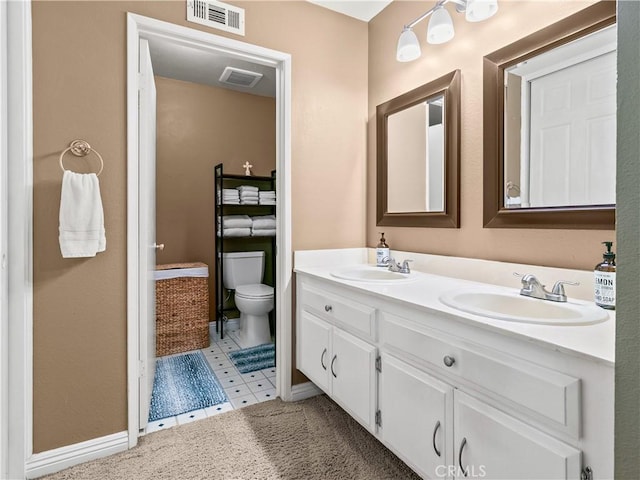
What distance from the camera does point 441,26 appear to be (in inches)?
64.9

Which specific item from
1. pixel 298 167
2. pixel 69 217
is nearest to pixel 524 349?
pixel 298 167

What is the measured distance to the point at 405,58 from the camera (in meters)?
1.88

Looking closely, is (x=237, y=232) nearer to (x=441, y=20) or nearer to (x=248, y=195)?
(x=248, y=195)

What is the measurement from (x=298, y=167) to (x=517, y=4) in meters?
1.28

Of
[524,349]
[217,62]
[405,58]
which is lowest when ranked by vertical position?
[524,349]

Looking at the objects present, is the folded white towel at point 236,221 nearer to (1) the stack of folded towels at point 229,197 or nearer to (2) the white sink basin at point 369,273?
(1) the stack of folded towels at point 229,197

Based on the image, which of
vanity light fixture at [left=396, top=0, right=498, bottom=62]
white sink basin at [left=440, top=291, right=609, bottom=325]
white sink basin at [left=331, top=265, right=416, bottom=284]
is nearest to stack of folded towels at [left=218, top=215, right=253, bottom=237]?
white sink basin at [left=331, top=265, right=416, bottom=284]

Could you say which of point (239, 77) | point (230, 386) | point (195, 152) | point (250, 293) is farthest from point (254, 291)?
point (239, 77)

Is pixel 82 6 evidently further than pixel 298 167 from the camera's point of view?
No

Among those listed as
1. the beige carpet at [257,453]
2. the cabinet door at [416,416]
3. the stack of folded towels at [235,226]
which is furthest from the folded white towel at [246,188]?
the cabinet door at [416,416]

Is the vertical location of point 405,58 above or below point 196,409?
above

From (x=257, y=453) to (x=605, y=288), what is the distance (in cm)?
154

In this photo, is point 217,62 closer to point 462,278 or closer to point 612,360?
point 462,278

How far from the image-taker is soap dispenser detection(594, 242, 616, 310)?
1122mm
